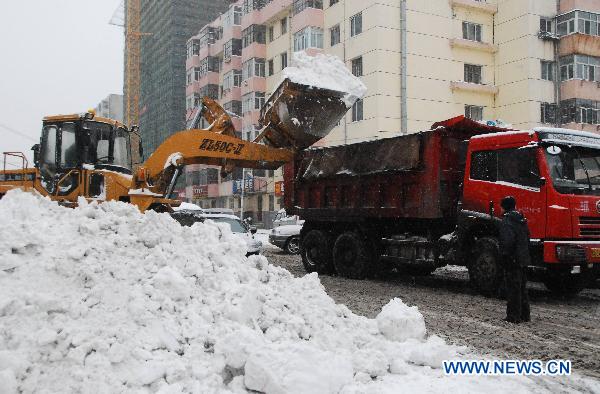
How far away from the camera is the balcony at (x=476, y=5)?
1208 inches

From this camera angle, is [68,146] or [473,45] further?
[473,45]

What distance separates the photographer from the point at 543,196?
8.21 m

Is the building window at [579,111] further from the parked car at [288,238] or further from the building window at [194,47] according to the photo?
the building window at [194,47]

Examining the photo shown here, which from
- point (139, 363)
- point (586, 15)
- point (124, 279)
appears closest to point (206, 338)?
point (139, 363)

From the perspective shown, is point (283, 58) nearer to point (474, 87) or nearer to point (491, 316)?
point (474, 87)

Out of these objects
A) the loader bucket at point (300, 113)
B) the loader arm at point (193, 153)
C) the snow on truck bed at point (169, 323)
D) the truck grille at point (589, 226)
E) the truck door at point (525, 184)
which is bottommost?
the snow on truck bed at point (169, 323)

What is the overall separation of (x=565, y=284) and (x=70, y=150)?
374 inches

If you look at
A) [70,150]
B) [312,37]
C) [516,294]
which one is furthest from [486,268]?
[312,37]

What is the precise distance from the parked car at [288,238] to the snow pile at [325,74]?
8665mm

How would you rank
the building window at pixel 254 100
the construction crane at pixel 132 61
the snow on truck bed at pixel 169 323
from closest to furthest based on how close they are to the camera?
1. the snow on truck bed at pixel 169 323
2. the building window at pixel 254 100
3. the construction crane at pixel 132 61

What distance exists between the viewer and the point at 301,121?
34.4ft

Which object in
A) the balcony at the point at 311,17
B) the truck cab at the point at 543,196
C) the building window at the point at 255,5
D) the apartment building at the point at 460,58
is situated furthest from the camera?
the building window at the point at 255,5

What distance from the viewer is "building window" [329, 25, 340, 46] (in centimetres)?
3133

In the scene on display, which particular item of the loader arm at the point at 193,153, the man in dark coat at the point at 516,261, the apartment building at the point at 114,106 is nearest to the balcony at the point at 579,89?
the loader arm at the point at 193,153
